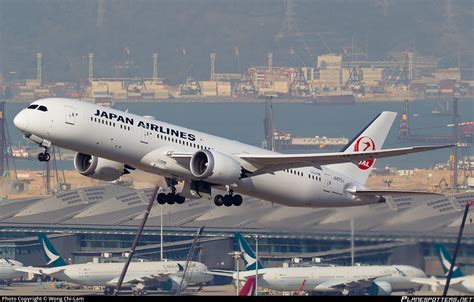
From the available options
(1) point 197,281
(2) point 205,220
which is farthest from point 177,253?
(1) point 197,281

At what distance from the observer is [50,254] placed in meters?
81.6

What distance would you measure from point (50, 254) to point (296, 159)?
3168 centimetres

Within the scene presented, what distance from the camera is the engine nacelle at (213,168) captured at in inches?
2063

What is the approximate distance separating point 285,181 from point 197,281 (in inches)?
730

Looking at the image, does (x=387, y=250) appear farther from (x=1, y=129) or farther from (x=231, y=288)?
(x=1, y=129)

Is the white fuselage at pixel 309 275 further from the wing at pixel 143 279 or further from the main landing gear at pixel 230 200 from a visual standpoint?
the main landing gear at pixel 230 200

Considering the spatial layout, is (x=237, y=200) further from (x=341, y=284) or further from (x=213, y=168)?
(x=341, y=284)

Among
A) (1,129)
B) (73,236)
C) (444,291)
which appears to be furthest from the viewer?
(1,129)

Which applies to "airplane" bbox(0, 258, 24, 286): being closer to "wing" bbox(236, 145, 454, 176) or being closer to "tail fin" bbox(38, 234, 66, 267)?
"tail fin" bbox(38, 234, 66, 267)

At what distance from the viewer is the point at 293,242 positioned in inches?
2461

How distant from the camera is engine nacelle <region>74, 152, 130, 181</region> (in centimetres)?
5372

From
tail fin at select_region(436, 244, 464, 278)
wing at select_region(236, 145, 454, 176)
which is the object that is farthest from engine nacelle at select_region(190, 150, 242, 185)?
tail fin at select_region(436, 244, 464, 278)

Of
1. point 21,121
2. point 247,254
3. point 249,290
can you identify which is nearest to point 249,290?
point 249,290

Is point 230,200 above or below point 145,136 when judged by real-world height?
below
